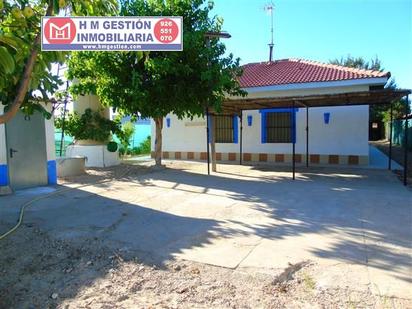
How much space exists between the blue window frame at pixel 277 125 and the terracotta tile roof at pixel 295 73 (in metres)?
1.17

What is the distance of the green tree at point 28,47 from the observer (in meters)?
3.04

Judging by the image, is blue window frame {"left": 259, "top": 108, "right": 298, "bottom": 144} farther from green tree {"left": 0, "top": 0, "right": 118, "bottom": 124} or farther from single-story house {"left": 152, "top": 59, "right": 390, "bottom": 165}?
green tree {"left": 0, "top": 0, "right": 118, "bottom": 124}

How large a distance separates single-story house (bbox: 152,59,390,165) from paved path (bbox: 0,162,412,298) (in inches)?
154

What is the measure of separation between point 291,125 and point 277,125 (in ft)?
1.89

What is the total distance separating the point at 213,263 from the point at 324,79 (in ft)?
36.6

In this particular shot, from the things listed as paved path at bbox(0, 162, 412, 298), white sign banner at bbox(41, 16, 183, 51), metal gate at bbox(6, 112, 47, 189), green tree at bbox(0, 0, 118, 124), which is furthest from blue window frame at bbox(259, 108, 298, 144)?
green tree at bbox(0, 0, 118, 124)

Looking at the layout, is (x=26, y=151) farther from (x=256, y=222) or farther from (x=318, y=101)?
(x=318, y=101)

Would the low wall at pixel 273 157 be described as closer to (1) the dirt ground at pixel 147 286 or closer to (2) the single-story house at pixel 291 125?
(2) the single-story house at pixel 291 125

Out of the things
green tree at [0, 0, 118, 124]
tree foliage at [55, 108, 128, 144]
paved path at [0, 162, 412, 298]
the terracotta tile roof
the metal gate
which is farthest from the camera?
the terracotta tile roof

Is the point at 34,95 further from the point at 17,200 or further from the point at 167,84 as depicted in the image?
the point at 167,84

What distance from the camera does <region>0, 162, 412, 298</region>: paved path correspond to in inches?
162

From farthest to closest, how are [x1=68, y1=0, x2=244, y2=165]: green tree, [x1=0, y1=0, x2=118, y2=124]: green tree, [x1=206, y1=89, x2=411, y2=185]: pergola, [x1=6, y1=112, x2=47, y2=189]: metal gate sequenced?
1. [x1=68, y1=0, x2=244, y2=165]: green tree
2. [x1=206, y1=89, x2=411, y2=185]: pergola
3. [x1=6, y1=112, x2=47, y2=189]: metal gate
4. [x1=0, y1=0, x2=118, y2=124]: green tree

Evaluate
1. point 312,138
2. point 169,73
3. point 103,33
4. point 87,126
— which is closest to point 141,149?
point 87,126

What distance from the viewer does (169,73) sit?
409 inches
